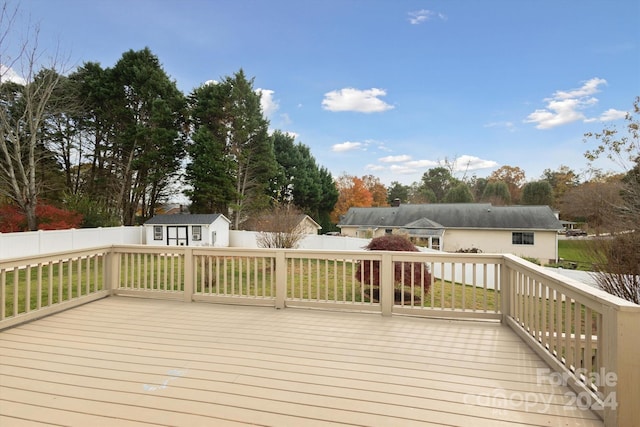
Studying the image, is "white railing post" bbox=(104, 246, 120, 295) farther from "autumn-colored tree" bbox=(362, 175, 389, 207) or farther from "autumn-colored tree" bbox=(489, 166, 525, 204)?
"autumn-colored tree" bbox=(489, 166, 525, 204)

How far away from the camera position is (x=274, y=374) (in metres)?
2.37

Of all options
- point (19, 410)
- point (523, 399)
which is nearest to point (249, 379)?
point (19, 410)

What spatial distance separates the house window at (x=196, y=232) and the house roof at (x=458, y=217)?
33.9 feet

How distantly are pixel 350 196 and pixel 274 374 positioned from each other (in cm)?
3019

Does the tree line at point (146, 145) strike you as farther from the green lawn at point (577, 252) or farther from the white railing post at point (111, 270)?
the green lawn at point (577, 252)

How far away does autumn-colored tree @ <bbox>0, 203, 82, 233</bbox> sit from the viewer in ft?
38.9

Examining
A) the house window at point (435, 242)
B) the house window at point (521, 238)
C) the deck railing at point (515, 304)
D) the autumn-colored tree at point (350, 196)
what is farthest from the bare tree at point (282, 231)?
the autumn-colored tree at point (350, 196)

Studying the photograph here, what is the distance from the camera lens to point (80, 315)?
152 inches

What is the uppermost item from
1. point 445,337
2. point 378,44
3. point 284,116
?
point 284,116

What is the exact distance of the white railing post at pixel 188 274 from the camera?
4527 mm

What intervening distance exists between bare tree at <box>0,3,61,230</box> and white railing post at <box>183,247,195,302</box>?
11256 mm

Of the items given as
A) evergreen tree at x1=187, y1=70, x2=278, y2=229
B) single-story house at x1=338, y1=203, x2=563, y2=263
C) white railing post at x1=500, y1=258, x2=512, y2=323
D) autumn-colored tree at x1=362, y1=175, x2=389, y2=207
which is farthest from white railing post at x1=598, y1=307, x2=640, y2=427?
autumn-colored tree at x1=362, y1=175, x2=389, y2=207

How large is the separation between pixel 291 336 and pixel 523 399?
1921mm

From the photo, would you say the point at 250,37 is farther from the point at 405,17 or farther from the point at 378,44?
the point at 405,17
